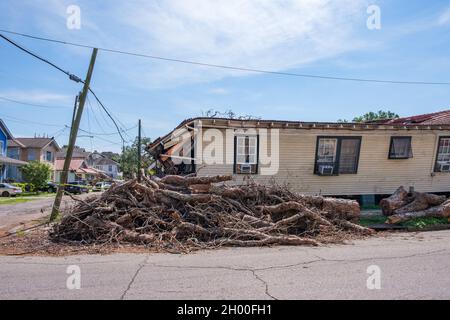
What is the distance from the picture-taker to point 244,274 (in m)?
5.49

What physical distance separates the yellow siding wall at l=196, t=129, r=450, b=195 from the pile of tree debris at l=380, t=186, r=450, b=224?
3.08 meters

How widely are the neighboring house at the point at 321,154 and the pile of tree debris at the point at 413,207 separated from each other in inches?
124

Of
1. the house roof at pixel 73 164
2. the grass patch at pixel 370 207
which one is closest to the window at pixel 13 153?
the house roof at pixel 73 164

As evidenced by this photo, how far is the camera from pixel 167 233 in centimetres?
802

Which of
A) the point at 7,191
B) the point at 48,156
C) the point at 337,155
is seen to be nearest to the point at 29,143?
the point at 48,156

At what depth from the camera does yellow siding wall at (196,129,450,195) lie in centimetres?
1384

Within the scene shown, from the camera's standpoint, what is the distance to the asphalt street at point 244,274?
4.54 metres

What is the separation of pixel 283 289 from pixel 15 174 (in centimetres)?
4347

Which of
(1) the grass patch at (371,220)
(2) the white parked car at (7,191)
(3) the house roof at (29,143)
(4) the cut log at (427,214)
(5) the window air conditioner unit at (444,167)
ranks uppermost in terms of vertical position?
(3) the house roof at (29,143)

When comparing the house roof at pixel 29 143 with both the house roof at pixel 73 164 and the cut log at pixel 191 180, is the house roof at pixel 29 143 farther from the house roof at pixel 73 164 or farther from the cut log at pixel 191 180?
the cut log at pixel 191 180

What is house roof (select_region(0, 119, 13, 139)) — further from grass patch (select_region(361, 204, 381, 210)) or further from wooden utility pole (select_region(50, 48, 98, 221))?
grass patch (select_region(361, 204, 381, 210))

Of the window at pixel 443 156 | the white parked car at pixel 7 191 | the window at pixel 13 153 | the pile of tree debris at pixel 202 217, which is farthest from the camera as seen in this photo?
the window at pixel 13 153

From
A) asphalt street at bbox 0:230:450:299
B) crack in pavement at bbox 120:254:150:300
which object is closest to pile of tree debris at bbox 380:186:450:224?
asphalt street at bbox 0:230:450:299
